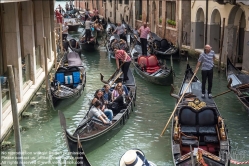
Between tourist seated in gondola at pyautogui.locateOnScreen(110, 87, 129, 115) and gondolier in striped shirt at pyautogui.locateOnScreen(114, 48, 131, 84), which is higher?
gondolier in striped shirt at pyautogui.locateOnScreen(114, 48, 131, 84)

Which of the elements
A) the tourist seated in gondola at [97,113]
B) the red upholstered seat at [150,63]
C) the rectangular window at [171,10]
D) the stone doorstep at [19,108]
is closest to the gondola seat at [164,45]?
the rectangular window at [171,10]

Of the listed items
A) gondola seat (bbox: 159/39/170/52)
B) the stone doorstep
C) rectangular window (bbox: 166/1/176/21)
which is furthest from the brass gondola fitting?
rectangular window (bbox: 166/1/176/21)

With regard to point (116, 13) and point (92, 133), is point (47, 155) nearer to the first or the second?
point (92, 133)

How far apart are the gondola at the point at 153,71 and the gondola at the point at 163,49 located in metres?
1.46

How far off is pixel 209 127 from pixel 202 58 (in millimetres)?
1254

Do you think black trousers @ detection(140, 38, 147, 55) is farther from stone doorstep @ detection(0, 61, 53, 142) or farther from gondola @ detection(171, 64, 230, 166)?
gondola @ detection(171, 64, 230, 166)

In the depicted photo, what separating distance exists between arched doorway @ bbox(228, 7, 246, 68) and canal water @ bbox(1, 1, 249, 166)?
130 centimetres

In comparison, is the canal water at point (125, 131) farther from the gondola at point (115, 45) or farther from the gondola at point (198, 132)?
the gondola at point (115, 45)

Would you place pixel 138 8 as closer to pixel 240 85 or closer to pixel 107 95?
pixel 240 85

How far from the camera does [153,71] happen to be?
8.39m

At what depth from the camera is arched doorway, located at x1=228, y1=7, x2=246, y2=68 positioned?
9.16 meters

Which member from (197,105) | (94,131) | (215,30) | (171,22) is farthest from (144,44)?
(94,131)

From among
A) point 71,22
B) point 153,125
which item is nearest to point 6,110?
point 153,125

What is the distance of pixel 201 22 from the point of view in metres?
11.2
